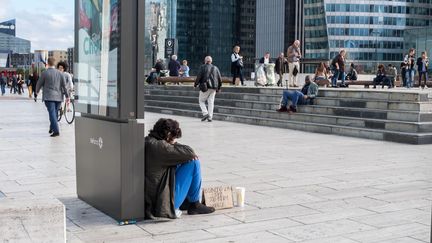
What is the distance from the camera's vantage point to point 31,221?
398cm

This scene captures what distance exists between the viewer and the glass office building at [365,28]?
10619 centimetres

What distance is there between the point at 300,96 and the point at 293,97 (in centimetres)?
21

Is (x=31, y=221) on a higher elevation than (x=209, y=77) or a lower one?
lower

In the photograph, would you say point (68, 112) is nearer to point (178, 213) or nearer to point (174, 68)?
point (174, 68)

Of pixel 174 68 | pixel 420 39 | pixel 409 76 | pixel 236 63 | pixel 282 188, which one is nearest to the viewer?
pixel 282 188

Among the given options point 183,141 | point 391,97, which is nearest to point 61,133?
point 183,141

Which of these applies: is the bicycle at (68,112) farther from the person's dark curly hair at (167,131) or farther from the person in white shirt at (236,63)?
the person's dark curly hair at (167,131)

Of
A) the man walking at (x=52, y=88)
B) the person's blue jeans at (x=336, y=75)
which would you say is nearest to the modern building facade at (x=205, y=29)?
the person's blue jeans at (x=336, y=75)

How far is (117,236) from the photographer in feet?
16.7

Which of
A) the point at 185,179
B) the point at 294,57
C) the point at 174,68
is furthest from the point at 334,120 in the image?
the point at 174,68

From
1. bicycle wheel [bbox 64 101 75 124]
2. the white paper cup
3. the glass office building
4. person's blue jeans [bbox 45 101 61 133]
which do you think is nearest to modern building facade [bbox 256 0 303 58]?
the glass office building

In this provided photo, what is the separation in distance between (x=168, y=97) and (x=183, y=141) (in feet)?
43.1

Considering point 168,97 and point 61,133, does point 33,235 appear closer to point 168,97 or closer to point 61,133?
point 61,133

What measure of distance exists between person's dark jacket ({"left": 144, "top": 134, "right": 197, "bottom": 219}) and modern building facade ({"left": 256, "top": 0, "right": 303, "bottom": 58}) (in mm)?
109613
